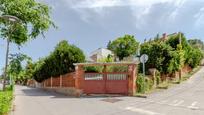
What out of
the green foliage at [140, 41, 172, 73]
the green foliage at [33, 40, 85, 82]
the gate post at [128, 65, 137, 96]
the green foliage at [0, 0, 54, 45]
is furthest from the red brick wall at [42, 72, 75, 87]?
the green foliage at [0, 0, 54, 45]

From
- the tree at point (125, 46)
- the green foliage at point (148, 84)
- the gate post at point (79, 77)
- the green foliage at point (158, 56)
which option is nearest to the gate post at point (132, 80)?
the green foliage at point (148, 84)

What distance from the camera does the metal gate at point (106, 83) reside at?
24.2 metres

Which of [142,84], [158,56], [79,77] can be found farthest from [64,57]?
[142,84]

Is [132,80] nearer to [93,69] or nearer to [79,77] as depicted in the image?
[79,77]

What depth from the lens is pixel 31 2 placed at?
17375 millimetres

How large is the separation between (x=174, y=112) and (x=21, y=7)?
28.6ft

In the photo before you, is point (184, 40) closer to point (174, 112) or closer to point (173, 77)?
point (173, 77)

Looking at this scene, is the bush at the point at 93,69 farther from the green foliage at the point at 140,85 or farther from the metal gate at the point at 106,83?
the green foliage at the point at 140,85

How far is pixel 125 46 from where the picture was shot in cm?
8344

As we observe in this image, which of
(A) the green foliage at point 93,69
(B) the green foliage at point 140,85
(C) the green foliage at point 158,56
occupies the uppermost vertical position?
(C) the green foliage at point 158,56

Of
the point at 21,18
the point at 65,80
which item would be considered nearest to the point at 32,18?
the point at 21,18

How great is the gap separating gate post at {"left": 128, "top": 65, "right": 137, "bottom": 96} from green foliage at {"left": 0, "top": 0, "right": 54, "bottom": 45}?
7.83 m

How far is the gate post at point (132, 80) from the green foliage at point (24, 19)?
25.7ft

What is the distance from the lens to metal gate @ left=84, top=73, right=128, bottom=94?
24250 mm
